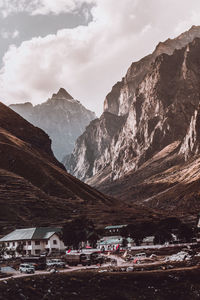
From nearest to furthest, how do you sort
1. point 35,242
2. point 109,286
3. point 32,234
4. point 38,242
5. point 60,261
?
1. point 109,286
2. point 60,261
3. point 35,242
4. point 38,242
5. point 32,234

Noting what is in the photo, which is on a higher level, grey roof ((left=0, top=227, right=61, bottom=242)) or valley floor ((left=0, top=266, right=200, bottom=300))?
grey roof ((left=0, top=227, right=61, bottom=242))

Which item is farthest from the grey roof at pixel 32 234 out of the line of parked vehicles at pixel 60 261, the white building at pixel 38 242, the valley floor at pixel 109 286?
the valley floor at pixel 109 286

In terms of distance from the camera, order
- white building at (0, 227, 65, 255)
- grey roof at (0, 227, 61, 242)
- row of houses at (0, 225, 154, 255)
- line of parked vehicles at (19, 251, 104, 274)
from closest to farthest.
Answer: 1. line of parked vehicles at (19, 251, 104, 274)
2. row of houses at (0, 225, 154, 255)
3. white building at (0, 227, 65, 255)
4. grey roof at (0, 227, 61, 242)

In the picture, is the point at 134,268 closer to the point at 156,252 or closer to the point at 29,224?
the point at 156,252

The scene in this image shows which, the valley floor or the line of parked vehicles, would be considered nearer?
the valley floor

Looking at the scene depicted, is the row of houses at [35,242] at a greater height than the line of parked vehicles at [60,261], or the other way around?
the row of houses at [35,242]

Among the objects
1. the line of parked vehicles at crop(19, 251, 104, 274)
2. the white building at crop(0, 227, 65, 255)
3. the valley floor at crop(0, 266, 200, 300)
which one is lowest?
the valley floor at crop(0, 266, 200, 300)

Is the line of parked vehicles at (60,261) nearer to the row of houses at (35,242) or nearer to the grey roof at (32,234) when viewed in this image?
the row of houses at (35,242)

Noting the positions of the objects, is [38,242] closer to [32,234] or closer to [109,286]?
[32,234]

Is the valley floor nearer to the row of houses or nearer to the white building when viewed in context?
the white building

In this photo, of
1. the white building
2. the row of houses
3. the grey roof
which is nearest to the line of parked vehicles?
the row of houses

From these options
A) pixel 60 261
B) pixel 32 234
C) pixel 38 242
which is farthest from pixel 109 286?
pixel 32 234

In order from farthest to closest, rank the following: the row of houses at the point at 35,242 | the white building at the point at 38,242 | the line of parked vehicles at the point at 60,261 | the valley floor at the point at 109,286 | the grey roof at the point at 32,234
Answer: the grey roof at the point at 32,234, the white building at the point at 38,242, the row of houses at the point at 35,242, the line of parked vehicles at the point at 60,261, the valley floor at the point at 109,286

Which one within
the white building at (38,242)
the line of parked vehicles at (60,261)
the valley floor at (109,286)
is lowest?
the valley floor at (109,286)
